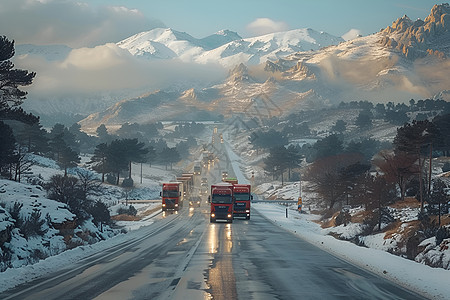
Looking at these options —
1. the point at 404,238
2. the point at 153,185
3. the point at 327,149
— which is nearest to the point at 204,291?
the point at 404,238

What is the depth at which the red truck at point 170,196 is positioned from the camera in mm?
71000

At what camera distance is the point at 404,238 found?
31703 millimetres

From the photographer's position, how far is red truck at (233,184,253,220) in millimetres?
56906

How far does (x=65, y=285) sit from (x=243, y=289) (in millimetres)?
5334

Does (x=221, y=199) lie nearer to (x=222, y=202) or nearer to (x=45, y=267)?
(x=222, y=202)

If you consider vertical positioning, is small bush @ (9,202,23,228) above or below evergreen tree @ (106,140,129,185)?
below

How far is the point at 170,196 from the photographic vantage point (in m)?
71.6

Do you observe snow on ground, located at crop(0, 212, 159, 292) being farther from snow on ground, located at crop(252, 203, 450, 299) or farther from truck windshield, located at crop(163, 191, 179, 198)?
truck windshield, located at crop(163, 191, 179, 198)

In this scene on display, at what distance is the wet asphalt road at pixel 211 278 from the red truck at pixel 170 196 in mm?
45202

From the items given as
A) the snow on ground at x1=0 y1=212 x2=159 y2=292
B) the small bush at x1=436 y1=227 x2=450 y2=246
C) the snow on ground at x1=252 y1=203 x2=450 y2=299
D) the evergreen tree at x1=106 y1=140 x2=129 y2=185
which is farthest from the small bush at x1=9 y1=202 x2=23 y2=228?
the evergreen tree at x1=106 y1=140 x2=129 y2=185

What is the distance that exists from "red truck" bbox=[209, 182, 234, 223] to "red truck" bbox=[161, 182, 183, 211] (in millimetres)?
21349

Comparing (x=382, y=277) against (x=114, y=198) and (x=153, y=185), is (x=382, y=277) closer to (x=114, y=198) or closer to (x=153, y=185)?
(x=114, y=198)

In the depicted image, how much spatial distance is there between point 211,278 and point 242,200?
41.6 meters

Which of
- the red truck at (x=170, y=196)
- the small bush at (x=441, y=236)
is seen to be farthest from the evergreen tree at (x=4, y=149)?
the small bush at (x=441, y=236)
